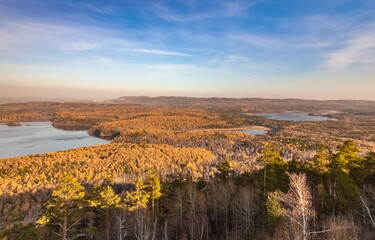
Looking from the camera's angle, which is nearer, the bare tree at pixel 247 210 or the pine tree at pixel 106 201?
the bare tree at pixel 247 210

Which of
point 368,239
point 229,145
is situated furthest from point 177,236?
point 229,145

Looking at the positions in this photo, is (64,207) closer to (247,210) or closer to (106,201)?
(106,201)

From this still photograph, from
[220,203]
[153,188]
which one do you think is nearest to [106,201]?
[153,188]

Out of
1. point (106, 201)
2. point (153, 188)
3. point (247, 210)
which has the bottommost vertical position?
point (106, 201)

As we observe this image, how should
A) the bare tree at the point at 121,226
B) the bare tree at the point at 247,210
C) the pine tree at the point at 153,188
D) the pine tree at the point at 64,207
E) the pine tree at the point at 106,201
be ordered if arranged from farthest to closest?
the pine tree at the point at 153,188 < the pine tree at the point at 106,201 < the bare tree at the point at 247,210 < the bare tree at the point at 121,226 < the pine tree at the point at 64,207

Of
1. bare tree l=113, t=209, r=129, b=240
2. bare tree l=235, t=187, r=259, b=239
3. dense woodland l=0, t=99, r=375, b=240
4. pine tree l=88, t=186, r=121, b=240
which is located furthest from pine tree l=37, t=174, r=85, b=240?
bare tree l=235, t=187, r=259, b=239

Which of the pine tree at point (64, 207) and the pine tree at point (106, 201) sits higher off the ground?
the pine tree at point (64, 207)

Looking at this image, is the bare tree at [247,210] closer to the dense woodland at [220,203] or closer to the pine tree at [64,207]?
the dense woodland at [220,203]

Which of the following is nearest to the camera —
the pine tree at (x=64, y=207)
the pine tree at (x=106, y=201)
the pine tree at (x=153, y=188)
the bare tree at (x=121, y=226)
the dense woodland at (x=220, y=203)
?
the dense woodland at (x=220, y=203)

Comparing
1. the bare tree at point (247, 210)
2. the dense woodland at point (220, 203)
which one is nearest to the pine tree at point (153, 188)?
the dense woodland at point (220, 203)

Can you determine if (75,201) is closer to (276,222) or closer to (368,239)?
(276,222)

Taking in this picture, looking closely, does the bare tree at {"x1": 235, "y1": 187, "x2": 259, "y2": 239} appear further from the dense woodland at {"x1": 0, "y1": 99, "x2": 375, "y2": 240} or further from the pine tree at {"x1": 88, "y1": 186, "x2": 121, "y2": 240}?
the pine tree at {"x1": 88, "y1": 186, "x2": 121, "y2": 240}
